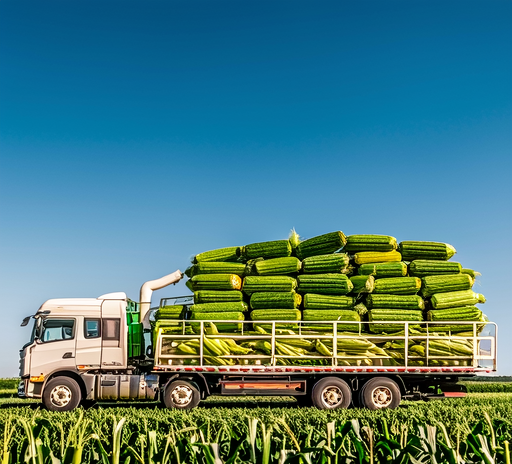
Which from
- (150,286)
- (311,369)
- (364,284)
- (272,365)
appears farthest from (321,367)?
(150,286)

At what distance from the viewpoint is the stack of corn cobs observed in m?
15.6

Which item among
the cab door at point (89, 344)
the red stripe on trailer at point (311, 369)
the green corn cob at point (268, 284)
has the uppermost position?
the green corn cob at point (268, 284)

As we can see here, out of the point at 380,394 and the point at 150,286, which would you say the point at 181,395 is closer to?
the point at 150,286

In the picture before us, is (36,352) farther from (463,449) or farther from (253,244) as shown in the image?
(463,449)

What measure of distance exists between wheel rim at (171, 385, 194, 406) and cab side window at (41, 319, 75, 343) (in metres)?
3.16

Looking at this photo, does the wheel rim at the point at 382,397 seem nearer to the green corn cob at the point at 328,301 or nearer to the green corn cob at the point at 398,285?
the green corn cob at the point at 328,301

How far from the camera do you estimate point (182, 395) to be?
15758mm

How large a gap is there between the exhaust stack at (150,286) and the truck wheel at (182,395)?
2.33m

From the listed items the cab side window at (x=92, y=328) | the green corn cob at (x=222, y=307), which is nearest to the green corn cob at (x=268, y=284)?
the green corn cob at (x=222, y=307)

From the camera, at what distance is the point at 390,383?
623 inches

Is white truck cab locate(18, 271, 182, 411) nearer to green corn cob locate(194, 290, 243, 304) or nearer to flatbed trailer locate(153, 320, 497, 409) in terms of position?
flatbed trailer locate(153, 320, 497, 409)

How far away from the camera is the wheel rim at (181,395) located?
51.6 ft

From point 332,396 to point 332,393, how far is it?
0.08 metres

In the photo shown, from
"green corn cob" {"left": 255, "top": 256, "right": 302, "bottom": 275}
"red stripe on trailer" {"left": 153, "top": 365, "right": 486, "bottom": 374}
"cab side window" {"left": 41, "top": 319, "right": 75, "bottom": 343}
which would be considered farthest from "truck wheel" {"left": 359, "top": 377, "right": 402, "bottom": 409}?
"cab side window" {"left": 41, "top": 319, "right": 75, "bottom": 343}
